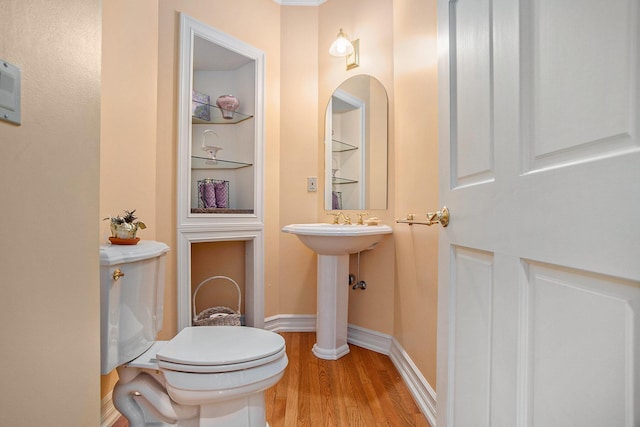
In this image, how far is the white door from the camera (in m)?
0.44

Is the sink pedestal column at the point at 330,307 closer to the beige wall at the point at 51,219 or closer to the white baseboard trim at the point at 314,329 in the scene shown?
the white baseboard trim at the point at 314,329

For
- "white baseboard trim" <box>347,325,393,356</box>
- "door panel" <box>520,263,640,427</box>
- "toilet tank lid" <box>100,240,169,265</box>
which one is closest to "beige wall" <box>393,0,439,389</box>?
"white baseboard trim" <box>347,325,393,356</box>

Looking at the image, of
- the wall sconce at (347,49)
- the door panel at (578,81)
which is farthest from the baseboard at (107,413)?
the wall sconce at (347,49)

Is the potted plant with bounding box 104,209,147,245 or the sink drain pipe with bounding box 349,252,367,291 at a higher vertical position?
the potted plant with bounding box 104,209,147,245

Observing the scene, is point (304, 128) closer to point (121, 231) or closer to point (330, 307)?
point (330, 307)

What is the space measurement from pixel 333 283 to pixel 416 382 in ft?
2.39

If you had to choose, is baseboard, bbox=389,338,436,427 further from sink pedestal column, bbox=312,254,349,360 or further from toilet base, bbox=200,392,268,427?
toilet base, bbox=200,392,268,427

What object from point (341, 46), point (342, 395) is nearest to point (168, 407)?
point (342, 395)

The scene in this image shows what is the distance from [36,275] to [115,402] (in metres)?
0.85

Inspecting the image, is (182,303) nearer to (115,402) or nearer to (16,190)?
(115,402)

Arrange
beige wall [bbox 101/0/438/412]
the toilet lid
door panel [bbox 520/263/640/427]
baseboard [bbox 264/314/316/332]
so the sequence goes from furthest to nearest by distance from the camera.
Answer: baseboard [bbox 264/314/316/332]
beige wall [bbox 101/0/438/412]
the toilet lid
door panel [bbox 520/263/640/427]

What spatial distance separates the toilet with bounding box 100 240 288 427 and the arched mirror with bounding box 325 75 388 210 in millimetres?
1304

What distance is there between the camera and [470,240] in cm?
85

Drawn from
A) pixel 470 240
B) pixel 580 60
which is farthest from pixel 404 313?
pixel 580 60
